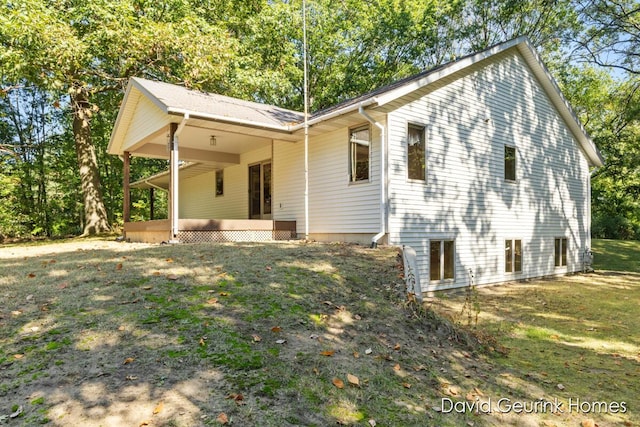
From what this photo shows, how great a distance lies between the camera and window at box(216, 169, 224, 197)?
16594 millimetres

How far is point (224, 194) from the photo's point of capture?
16.4 meters

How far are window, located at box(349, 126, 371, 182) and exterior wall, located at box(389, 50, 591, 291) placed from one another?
695 mm

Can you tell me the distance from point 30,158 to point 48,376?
2699 centimetres

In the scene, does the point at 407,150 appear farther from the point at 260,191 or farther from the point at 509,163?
the point at 260,191

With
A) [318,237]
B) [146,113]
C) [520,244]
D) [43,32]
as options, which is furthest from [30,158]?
[520,244]

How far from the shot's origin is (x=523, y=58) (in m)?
12.8

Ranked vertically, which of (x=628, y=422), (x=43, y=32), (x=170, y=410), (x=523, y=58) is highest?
(x=43, y=32)

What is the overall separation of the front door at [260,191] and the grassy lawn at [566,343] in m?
6.68

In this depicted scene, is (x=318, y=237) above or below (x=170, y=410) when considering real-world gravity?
above

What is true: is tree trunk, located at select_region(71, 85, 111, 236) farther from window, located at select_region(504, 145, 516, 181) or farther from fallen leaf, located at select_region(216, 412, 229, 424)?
fallen leaf, located at select_region(216, 412, 229, 424)

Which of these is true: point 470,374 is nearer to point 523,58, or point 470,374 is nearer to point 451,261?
point 451,261

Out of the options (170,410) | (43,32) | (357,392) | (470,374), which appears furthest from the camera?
(43,32)

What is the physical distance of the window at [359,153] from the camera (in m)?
9.74

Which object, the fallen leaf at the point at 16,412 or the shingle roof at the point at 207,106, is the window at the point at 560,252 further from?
the fallen leaf at the point at 16,412
